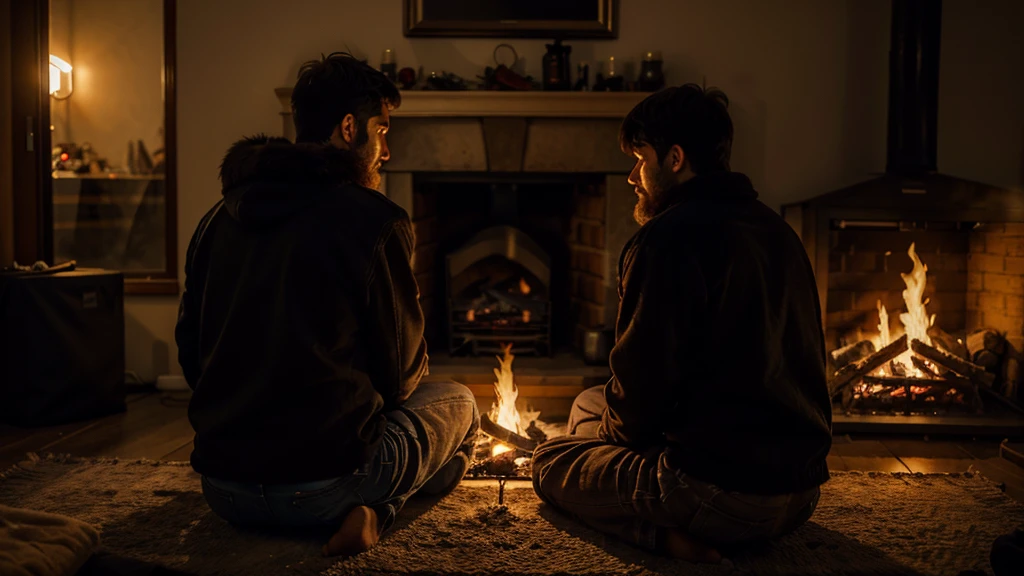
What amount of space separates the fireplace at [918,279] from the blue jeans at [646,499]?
4.78ft

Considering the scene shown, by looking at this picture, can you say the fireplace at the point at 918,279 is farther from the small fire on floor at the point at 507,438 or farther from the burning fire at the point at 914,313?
the small fire on floor at the point at 507,438

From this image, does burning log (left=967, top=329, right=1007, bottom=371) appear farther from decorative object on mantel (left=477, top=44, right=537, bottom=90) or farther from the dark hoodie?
the dark hoodie

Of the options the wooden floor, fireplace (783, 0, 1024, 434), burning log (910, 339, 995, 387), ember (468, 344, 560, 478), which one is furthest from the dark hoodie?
burning log (910, 339, 995, 387)

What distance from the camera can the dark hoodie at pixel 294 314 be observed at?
183 cm

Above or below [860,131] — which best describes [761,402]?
below

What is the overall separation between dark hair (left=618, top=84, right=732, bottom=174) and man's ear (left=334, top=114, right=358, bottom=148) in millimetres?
619

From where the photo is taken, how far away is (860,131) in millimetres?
3727

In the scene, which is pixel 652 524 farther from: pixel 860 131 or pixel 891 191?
pixel 860 131

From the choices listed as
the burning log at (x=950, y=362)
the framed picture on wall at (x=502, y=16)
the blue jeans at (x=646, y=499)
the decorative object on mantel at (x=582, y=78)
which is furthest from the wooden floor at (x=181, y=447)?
the framed picture on wall at (x=502, y=16)

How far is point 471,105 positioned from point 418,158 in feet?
0.99

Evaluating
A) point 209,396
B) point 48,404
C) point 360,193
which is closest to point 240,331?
point 209,396

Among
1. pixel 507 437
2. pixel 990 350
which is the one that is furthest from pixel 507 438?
pixel 990 350

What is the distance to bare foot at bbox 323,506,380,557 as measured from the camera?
1.96m

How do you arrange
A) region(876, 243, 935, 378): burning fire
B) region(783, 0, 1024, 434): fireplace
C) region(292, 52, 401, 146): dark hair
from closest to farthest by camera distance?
region(292, 52, 401, 146): dark hair < region(783, 0, 1024, 434): fireplace < region(876, 243, 935, 378): burning fire
